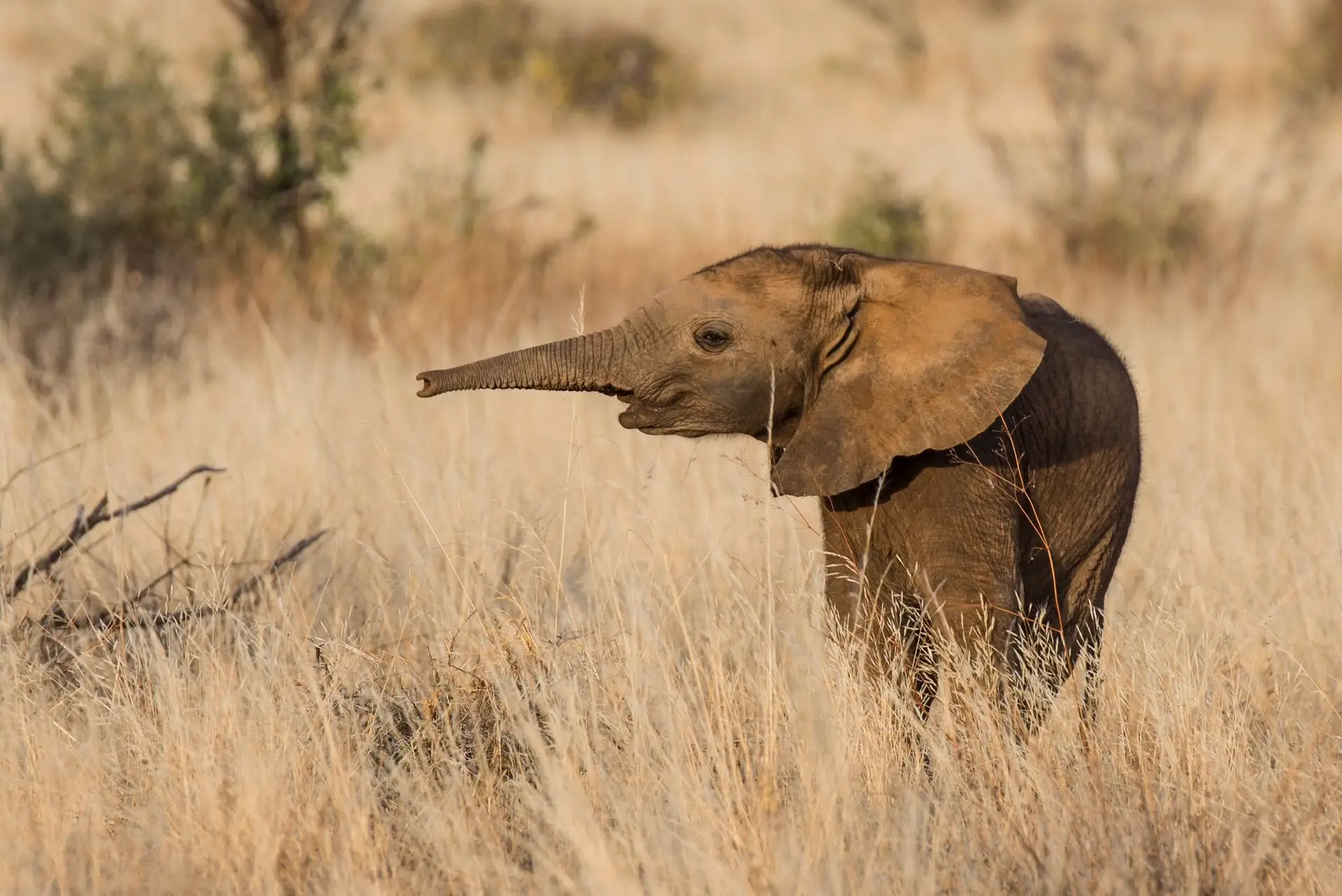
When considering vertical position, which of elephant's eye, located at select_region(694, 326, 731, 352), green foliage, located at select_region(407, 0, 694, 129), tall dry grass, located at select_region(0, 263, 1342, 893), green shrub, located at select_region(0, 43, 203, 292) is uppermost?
green foliage, located at select_region(407, 0, 694, 129)

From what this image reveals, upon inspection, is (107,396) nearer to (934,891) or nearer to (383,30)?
(934,891)

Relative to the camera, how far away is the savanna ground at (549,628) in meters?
3.88

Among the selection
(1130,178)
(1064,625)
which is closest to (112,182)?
(1130,178)

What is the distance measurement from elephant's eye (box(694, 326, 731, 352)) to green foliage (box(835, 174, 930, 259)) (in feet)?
25.5

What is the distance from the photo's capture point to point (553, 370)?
4328 millimetres

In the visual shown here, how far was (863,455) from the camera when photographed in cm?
456

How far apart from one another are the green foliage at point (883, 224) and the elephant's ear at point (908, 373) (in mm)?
7559

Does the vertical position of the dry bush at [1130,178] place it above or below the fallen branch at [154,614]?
above

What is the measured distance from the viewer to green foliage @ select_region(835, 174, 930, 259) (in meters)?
12.2

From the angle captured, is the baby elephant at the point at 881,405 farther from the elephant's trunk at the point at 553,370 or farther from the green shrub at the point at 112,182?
the green shrub at the point at 112,182

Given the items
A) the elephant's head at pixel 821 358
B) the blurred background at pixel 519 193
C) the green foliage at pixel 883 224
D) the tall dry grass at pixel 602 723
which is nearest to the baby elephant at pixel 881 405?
the elephant's head at pixel 821 358

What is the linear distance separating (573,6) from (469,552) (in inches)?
975

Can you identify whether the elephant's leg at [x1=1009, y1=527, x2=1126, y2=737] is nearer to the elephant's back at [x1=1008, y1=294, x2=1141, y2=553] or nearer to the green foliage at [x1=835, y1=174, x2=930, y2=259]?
the elephant's back at [x1=1008, y1=294, x2=1141, y2=553]

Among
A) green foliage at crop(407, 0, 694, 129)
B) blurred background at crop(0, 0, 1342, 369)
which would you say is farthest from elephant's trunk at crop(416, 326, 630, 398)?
green foliage at crop(407, 0, 694, 129)
